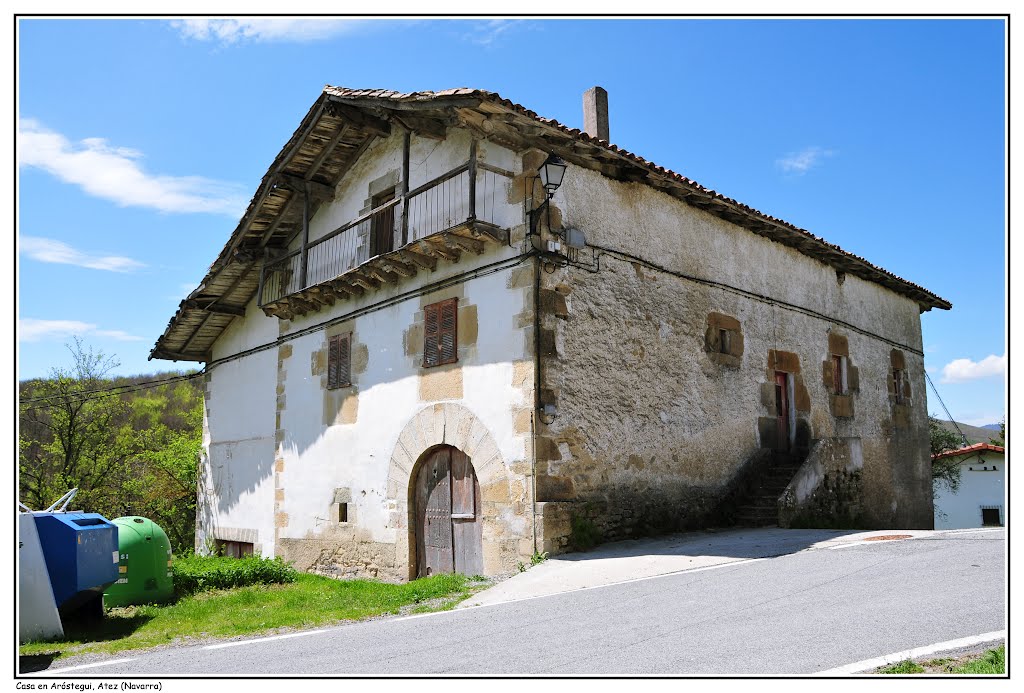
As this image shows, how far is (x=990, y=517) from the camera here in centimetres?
2486

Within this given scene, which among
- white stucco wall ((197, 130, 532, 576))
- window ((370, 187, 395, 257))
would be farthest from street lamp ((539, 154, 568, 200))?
window ((370, 187, 395, 257))

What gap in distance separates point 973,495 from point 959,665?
944 inches

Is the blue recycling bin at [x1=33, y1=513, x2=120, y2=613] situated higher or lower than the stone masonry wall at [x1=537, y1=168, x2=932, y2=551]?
lower

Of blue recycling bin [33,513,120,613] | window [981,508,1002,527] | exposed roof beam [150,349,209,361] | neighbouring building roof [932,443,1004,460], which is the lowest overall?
window [981,508,1002,527]

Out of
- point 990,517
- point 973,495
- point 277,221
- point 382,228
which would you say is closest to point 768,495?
point 382,228

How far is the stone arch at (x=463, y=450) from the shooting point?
10.2m

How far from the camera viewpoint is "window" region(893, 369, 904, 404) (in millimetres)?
17562

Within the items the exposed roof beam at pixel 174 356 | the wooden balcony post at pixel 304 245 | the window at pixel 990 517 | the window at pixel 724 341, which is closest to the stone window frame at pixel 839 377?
the window at pixel 724 341

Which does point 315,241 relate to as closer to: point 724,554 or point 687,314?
point 687,314

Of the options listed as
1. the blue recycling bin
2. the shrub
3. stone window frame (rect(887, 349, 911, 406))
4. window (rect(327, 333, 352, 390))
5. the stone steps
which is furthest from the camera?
stone window frame (rect(887, 349, 911, 406))

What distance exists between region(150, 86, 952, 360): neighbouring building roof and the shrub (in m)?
5.59

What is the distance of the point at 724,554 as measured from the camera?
8.93m

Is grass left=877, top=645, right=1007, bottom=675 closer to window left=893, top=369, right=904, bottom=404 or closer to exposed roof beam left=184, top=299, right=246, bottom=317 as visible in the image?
window left=893, top=369, right=904, bottom=404

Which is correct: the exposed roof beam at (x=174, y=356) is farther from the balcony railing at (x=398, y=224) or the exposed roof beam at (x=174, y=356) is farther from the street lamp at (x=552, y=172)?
the street lamp at (x=552, y=172)
